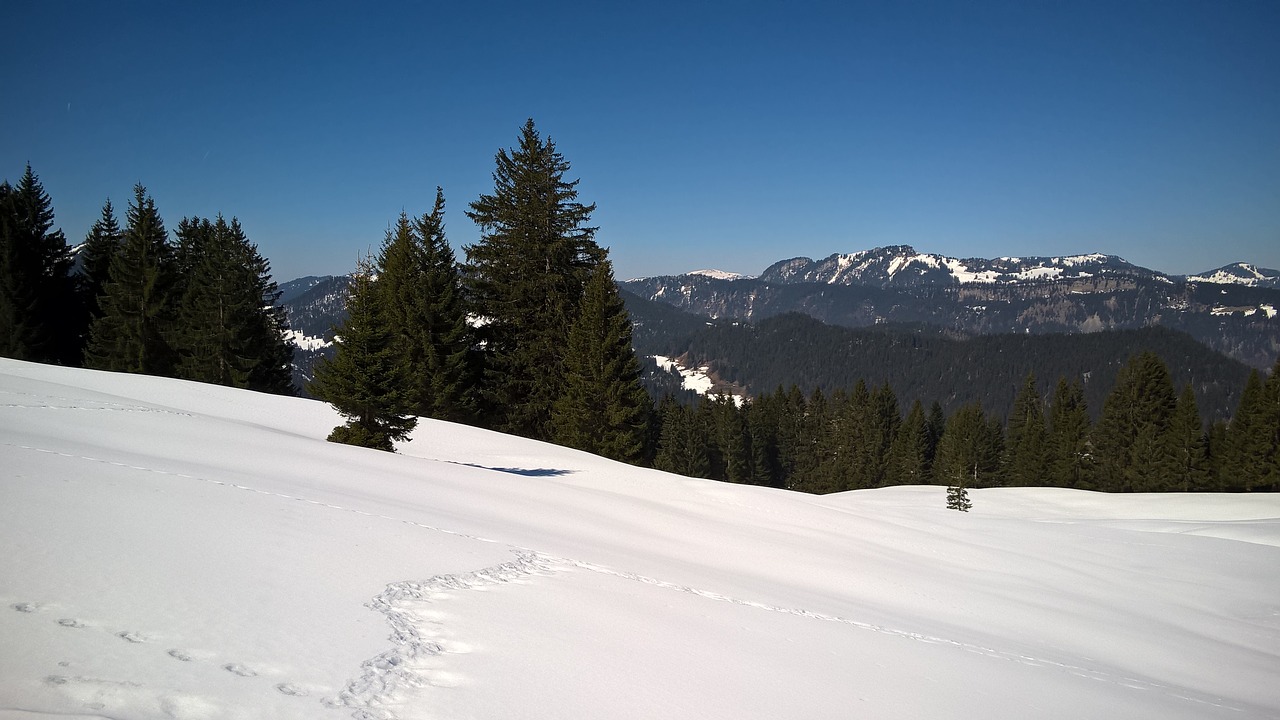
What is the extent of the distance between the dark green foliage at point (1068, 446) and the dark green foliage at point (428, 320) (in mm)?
50444

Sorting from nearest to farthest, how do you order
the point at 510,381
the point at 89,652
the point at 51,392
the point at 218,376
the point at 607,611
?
the point at 89,652 < the point at 607,611 < the point at 51,392 < the point at 510,381 < the point at 218,376

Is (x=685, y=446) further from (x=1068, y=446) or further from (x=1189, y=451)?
(x=1189, y=451)

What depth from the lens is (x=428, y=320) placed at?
2852cm

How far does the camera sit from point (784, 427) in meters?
83.8

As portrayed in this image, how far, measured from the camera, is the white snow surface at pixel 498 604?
11.1 ft

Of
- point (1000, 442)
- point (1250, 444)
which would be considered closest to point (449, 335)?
point (1250, 444)

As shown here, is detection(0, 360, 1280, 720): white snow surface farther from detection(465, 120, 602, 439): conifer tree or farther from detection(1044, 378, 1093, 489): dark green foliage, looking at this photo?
detection(1044, 378, 1093, 489): dark green foliage

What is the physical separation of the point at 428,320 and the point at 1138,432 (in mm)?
52230

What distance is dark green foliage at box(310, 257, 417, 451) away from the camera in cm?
1465

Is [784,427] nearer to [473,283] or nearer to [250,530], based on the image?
[473,283]

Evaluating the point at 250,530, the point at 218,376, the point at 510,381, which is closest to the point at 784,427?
the point at 510,381

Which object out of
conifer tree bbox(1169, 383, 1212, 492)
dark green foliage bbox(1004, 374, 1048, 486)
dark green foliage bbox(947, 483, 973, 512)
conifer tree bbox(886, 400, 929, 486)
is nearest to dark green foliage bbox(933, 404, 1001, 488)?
dark green foliage bbox(1004, 374, 1048, 486)

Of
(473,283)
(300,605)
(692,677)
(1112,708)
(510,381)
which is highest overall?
(473,283)

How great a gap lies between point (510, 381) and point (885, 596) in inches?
923
